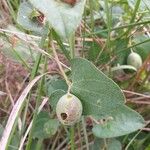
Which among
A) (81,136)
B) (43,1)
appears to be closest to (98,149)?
(81,136)

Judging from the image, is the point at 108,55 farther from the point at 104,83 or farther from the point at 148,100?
the point at 104,83

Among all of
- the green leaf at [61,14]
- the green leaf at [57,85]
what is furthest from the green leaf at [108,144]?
the green leaf at [61,14]

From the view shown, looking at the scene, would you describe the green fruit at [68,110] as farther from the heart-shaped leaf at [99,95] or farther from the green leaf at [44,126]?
the green leaf at [44,126]

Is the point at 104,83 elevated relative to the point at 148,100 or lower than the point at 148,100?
elevated

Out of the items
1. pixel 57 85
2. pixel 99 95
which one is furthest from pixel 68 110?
pixel 57 85

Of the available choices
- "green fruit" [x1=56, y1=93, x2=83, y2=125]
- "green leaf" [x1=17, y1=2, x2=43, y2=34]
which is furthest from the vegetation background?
"green fruit" [x1=56, y1=93, x2=83, y2=125]

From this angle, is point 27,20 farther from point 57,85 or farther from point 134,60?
point 134,60
